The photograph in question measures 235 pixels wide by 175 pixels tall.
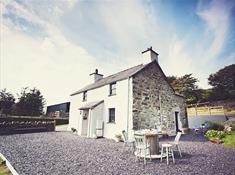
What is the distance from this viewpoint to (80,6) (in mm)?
8289

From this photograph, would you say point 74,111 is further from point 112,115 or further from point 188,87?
point 188,87

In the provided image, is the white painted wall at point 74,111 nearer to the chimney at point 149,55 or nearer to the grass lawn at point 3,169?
the chimney at point 149,55

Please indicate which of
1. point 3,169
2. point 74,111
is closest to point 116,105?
point 74,111

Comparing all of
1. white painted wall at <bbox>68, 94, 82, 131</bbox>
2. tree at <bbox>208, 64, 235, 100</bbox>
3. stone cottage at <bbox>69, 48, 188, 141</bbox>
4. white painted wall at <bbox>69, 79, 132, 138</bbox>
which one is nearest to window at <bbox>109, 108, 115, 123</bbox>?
stone cottage at <bbox>69, 48, 188, 141</bbox>

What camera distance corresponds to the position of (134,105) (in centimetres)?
1187

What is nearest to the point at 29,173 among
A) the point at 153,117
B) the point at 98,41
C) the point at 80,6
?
the point at 80,6

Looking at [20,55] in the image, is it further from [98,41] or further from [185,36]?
[185,36]

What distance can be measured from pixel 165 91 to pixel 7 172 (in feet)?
46.5

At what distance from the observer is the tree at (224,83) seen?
27431 millimetres

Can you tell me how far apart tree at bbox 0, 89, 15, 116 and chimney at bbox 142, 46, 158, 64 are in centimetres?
2352

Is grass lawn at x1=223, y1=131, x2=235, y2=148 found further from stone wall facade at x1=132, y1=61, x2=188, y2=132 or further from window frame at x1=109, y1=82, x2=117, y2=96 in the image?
window frame at x1=109, y1=82, x2=117, y2=96

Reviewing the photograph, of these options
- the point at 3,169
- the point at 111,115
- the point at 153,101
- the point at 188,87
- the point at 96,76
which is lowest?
the point at 3,169

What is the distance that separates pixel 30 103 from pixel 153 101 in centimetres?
2189

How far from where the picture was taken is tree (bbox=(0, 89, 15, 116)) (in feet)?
78.0
